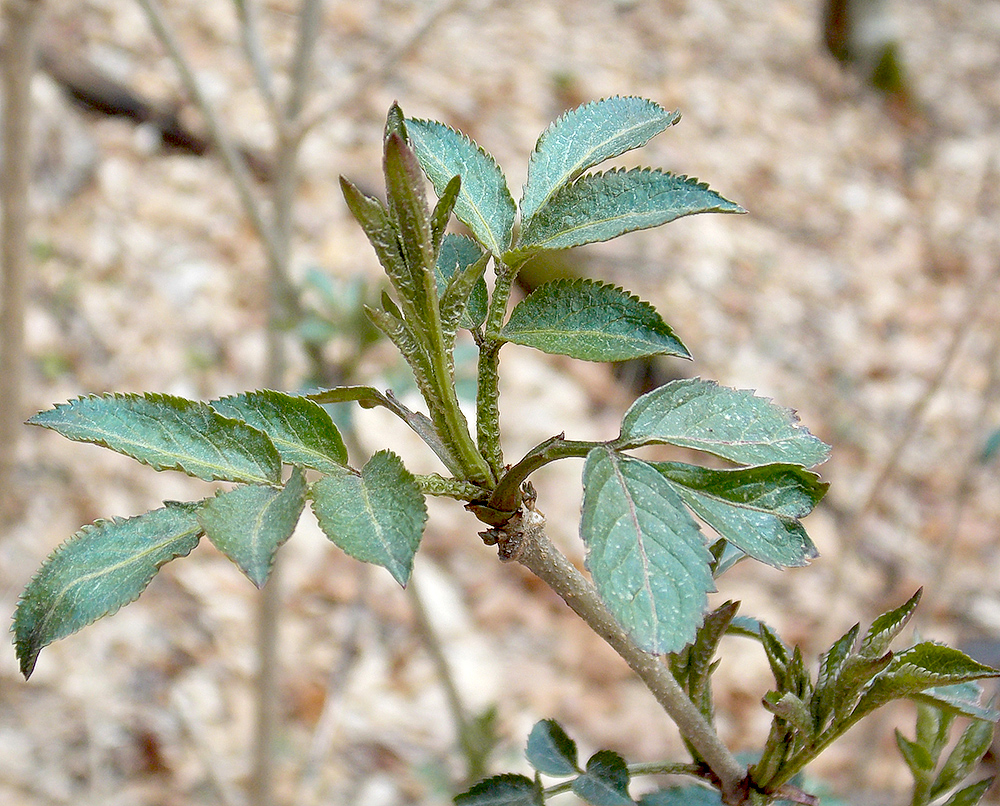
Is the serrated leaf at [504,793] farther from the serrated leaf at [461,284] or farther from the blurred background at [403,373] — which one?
the blurred background at [403,373]

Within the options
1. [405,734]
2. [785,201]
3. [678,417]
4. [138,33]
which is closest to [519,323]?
[678,417]

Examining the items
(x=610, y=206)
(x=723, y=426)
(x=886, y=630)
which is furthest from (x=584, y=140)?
(x=886, y=630)

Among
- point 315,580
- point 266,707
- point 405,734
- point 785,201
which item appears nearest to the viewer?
point 266,707

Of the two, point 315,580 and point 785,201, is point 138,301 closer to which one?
point 315,580

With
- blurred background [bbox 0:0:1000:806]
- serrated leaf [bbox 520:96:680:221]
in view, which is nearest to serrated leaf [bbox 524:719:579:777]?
serrated leaf [bbox 520:96:680:221]

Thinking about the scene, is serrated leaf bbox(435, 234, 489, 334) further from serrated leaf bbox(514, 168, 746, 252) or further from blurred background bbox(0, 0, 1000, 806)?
blurred background bbox(0, 0, 1000, 806)

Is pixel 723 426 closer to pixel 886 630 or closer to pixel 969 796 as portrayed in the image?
pixel 886 630
